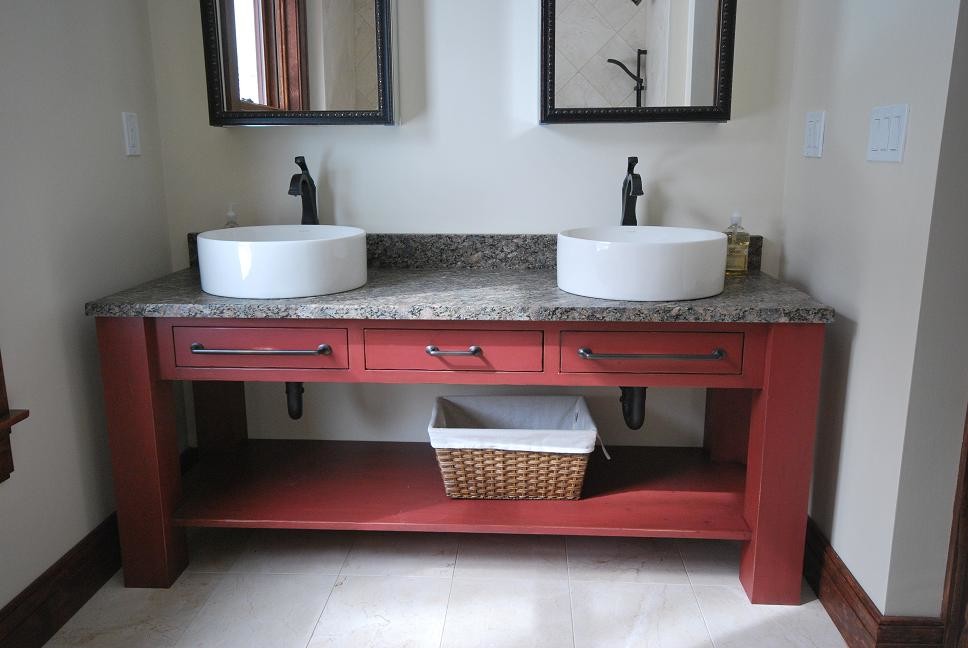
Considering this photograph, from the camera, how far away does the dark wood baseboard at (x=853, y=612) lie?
1.43 metres

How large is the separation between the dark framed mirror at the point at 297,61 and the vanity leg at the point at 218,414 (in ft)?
2.46

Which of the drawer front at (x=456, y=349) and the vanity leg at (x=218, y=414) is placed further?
the vanity leg at (x=218, y=414)

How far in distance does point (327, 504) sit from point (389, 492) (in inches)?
6.2

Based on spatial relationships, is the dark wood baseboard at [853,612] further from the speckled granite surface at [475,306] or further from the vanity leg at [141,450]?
the vanity leg at [141,450]

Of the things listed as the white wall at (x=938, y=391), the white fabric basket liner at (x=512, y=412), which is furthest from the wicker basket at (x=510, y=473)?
the white wall at (x=938, y=391)

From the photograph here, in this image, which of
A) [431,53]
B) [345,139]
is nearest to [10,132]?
[345,139]

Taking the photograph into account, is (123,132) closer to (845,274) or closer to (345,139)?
(345,139)

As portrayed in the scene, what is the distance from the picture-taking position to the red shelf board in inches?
68.0

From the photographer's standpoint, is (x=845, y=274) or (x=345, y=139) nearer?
(x=845, y=274)

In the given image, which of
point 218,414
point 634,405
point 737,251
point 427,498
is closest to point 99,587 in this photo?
point 218,414

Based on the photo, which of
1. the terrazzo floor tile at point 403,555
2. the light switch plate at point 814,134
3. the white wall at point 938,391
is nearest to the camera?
the white wall at point 938,391

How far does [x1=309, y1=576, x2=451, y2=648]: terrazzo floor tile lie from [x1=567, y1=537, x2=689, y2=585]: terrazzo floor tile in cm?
35

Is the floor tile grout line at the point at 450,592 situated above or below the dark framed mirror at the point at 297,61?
below

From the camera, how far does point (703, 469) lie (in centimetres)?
200
